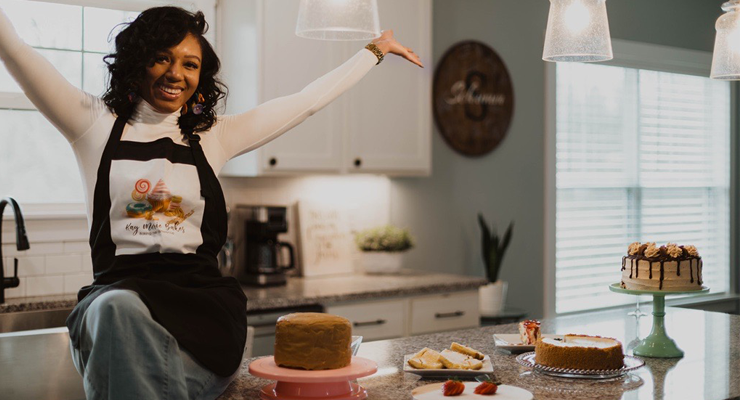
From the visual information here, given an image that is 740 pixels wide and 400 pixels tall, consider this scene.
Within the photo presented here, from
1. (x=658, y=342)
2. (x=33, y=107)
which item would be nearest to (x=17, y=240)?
(x=33, y=107)

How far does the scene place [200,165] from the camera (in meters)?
1.85

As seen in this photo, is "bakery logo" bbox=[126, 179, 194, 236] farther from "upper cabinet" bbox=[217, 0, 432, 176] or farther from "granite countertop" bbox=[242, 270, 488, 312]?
"upper cabinet" bbox=[217, 0, 432, 176]

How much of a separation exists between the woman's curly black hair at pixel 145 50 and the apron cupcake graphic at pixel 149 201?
192mm

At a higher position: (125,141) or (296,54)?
(296,54)

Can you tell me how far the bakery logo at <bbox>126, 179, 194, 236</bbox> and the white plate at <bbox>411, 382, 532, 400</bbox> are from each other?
2.02 ft

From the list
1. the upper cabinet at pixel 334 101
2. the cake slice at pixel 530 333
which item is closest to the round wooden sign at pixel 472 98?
the upper cabinet at pixel 334 101

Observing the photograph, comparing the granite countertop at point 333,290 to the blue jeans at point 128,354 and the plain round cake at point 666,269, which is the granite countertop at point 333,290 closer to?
the plain round cake at point 666,269

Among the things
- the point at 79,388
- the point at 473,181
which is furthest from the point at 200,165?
the point at 473,181

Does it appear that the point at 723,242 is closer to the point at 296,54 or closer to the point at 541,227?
the point at 541,227

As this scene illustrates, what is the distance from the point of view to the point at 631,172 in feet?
20.5

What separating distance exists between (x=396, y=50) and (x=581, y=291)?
12.9ft

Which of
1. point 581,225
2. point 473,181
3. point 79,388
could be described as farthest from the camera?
point 581,225

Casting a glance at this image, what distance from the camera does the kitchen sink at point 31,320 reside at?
321 centimetres

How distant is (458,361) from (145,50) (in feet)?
3.33
